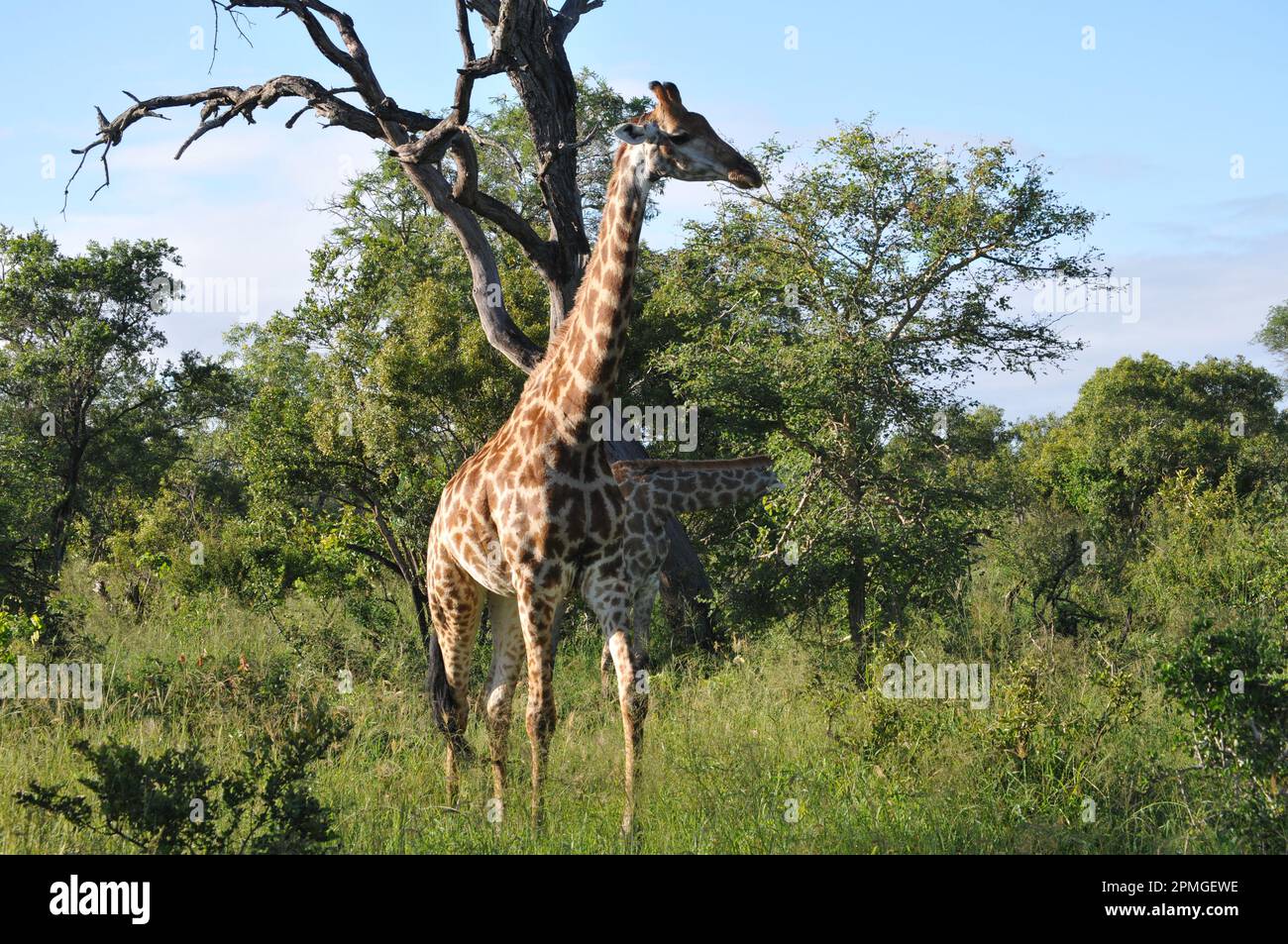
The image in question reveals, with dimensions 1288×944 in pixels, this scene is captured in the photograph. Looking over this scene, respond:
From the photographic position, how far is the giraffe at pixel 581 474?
665 centimetres

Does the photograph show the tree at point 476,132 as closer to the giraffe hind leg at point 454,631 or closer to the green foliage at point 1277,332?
the giraffe hind leg at point 454,631

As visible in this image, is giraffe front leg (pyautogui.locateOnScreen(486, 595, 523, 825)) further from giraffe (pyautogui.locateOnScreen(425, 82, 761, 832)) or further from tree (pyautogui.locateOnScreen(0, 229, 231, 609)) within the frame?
tree (pyautogui.locateOnScreen(0, 229, 231, 609))

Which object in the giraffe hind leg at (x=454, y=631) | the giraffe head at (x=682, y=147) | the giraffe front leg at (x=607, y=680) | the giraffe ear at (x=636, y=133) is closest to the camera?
the giraffe head at (x=682, y=147)

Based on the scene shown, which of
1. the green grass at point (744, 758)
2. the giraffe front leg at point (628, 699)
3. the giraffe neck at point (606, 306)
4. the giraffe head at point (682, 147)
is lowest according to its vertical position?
the green grass at point (744, 758)

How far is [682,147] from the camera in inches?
259

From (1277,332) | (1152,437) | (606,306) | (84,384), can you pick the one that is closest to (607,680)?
(606,306)

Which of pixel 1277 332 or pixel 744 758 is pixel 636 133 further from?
pixel 1277 332

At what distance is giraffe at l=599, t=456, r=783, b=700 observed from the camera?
1020 centimetres

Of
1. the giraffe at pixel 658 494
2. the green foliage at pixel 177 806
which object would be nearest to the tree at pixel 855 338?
the giraffe at pixel 658 494

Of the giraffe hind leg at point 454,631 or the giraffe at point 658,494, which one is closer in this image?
the giraffe hind leg at point 454,631

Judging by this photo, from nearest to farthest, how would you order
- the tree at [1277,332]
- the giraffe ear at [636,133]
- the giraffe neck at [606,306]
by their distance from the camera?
the giraffe ear at [636,133] → the giraffe neck at [606,306] → the tree at [1277,332]

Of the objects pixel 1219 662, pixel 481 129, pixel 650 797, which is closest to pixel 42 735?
pixel 650 797

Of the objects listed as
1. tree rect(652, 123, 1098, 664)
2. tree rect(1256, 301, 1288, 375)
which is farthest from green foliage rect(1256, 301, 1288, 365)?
tree rect(652, 123, 1098, 664)

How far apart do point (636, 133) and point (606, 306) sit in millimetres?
991
